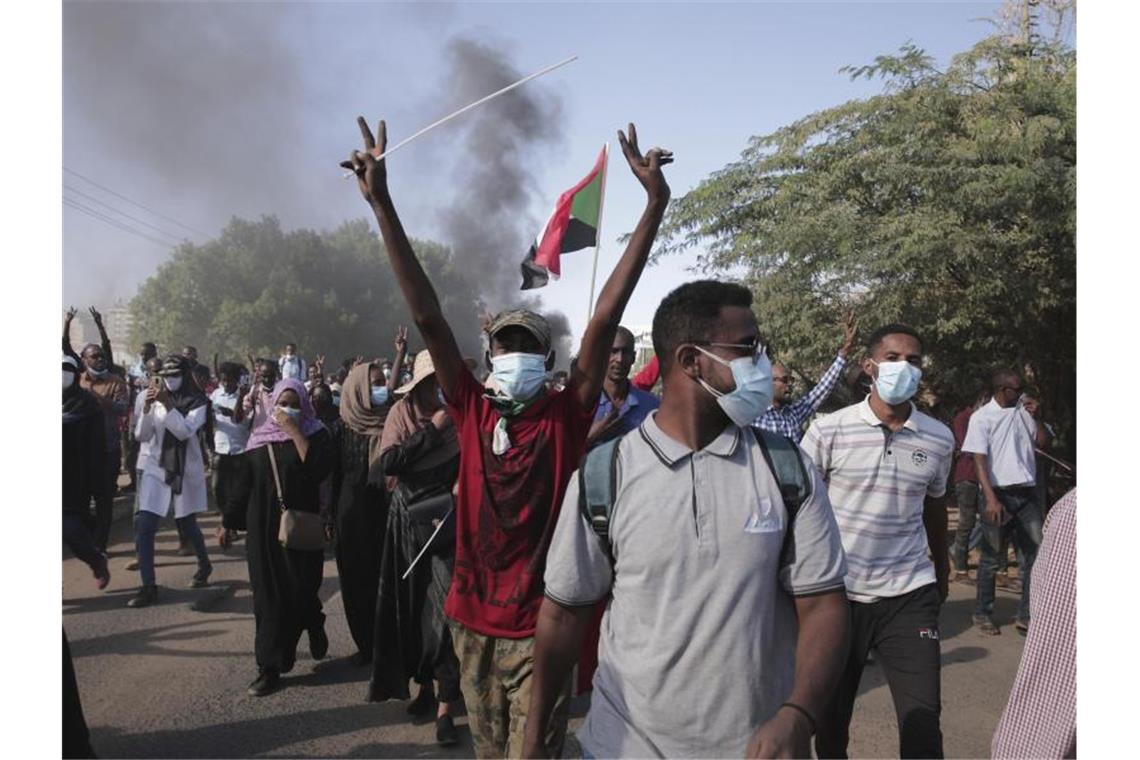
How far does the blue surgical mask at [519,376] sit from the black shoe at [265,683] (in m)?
3.08

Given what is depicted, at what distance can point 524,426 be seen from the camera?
3281 mm

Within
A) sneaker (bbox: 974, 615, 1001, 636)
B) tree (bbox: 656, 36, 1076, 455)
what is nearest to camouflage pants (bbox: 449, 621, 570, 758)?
sneaker (bbox: 974, 615, 1001, 636)

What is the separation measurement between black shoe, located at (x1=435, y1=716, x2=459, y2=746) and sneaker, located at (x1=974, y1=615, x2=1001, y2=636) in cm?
409

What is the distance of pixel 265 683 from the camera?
5.50m

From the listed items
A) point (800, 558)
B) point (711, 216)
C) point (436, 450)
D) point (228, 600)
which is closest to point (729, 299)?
point (800, 558)

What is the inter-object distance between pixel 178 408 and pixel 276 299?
49459 millimetres

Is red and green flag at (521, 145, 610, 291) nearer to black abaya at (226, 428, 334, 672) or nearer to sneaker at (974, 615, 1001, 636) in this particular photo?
black abaya at (226, 428, 334, 672)

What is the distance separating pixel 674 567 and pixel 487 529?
48.0 inches

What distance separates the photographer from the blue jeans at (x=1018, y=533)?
7137mm

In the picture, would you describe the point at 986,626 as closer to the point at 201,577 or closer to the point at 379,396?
the point at 379,396

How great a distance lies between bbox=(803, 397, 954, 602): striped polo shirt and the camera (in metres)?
3.87

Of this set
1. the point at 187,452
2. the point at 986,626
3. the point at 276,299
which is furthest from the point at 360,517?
the point at 276,299

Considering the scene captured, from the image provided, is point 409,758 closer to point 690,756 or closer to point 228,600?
point 690,756

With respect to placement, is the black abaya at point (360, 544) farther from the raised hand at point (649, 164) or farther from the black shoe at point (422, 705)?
the raised hand at point (649, 164)
